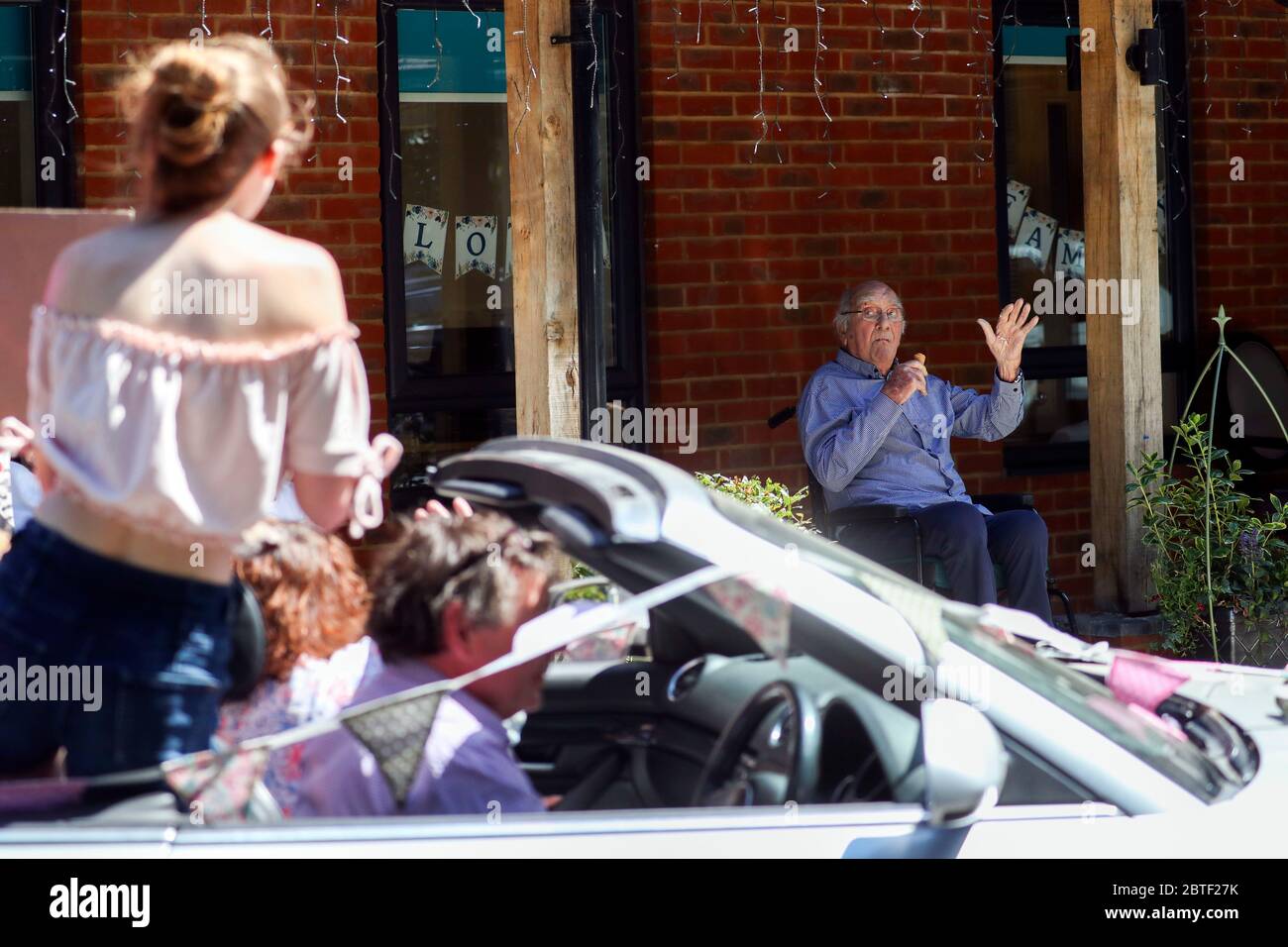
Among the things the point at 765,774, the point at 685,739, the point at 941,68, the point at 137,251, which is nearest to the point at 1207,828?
the point at 765,774

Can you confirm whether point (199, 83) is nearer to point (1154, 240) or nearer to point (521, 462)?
point (521, 462)

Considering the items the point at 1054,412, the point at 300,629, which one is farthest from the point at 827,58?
the point at 300,629

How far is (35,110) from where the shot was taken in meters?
5.92

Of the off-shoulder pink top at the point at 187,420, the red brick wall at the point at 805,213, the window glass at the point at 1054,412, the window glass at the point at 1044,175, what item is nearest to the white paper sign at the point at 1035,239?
the window glass at the point at 1044,175

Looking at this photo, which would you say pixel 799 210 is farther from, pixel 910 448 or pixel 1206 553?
pixel 1206 553

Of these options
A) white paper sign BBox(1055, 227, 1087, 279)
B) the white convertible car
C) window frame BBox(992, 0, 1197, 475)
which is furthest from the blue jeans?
white paper sign BBox(1055, 227, 1087, 279)

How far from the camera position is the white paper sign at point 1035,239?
7574 mm

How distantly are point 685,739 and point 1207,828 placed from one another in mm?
847

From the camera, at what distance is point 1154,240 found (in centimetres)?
591

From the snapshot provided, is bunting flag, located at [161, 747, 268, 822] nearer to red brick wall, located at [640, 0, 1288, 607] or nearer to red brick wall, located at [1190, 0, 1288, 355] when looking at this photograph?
red brick wall, located at [640, 0, 1288, 607]

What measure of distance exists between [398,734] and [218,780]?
0.85 ft

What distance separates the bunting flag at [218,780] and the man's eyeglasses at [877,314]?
3.83 metres

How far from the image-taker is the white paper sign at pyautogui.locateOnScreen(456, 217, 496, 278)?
6648 mm

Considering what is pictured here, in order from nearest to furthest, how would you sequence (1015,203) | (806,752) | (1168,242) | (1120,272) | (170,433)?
(170,433)
(806,752)
(1120,272)
(1015,203)
(1168,242)
